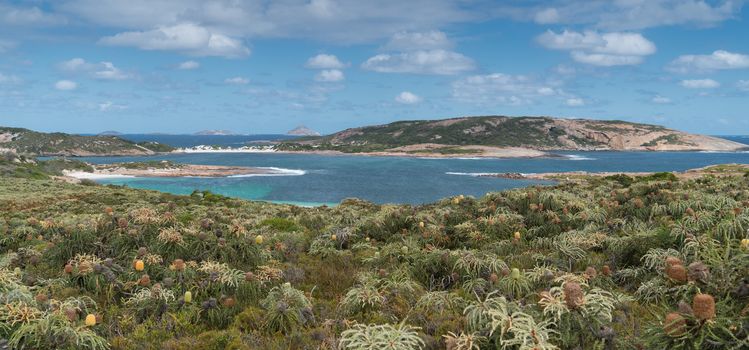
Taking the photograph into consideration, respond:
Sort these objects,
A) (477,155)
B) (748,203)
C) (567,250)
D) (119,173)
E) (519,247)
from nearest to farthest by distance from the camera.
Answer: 1. (567,250)
2. (519,247)
3. (748,203)
4. (119,173)
5. (477,155)

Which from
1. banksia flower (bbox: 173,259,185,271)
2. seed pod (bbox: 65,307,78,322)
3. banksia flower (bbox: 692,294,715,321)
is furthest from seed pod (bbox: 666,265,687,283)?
banksia flower (bbox: 173,259,185,271)

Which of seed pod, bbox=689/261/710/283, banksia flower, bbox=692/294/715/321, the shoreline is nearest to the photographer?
banksia flower, bbox=692/294/715/321

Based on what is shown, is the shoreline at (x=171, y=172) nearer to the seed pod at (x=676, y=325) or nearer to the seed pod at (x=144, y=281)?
the seed pod at (x=144, y=281)

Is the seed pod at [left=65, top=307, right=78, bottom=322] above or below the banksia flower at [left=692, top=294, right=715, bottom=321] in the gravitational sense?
below

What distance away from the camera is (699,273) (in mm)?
3941

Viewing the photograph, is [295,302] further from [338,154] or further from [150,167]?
[338,154]

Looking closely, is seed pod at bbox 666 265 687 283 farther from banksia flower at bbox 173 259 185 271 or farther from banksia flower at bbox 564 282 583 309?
banksia flower at bbox 173 259 185 271

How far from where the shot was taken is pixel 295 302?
612 centimetres

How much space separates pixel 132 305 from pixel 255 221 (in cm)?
1019

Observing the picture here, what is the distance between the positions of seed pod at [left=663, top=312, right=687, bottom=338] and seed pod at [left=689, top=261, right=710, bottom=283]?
2.93ft

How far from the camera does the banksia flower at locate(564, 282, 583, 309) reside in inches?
155

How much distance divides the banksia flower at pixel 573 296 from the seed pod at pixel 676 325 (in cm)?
76

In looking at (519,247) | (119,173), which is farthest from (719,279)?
(119,173)

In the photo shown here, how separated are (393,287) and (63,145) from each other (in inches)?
7387
